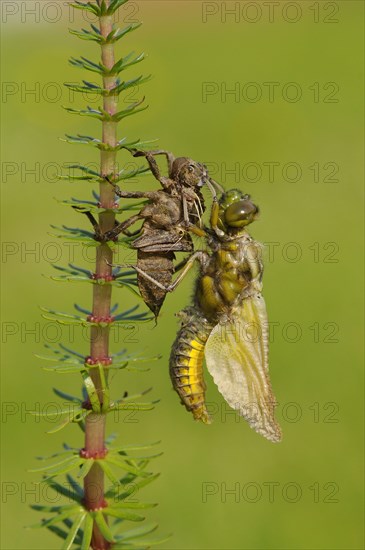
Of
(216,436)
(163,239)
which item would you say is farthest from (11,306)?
(163,239)

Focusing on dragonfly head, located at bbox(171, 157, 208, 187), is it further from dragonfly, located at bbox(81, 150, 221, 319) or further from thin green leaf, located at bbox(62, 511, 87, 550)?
thin green leaf, located at bbox(62, 511, 87, 550)

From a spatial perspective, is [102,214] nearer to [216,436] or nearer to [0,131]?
[216,436]

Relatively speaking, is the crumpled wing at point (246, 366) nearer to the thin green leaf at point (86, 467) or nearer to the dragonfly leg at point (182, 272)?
the dragonfly leg at point (182, 272)

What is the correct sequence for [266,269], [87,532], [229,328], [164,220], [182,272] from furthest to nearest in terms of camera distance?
[266,269], [229,328], [182,272], [164,220], [87,532]

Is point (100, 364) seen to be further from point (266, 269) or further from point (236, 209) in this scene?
point (266, 269)

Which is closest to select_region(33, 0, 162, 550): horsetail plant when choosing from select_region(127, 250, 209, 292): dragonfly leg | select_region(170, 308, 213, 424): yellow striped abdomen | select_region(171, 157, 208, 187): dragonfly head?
select_region(127, 250, 209, 292): dragonfly leg

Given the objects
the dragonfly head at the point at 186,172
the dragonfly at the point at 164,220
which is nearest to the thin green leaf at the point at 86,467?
the dragonfly at the point at 164,220

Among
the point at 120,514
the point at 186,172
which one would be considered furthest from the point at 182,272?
the point at 120,514
